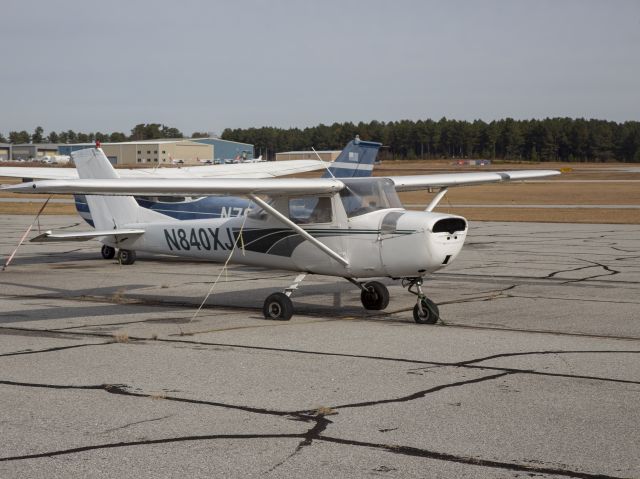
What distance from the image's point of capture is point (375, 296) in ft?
43.2

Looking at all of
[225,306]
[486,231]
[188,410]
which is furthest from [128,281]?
[486,231]

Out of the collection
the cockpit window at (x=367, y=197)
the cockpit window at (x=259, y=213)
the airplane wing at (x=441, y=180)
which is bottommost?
the cockpit window at (x=259, y=213)

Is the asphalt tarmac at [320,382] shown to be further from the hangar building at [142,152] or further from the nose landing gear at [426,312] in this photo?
the hangar building at [142,152]

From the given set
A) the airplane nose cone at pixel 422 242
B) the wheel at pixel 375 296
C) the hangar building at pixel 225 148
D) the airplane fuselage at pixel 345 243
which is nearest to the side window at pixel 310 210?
the airplane fuselage at pixel 345 243

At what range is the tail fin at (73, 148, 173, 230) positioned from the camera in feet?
57.0

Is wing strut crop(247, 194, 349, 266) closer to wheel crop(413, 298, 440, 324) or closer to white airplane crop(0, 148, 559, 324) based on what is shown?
white airplane crop(0, 148, 559, 324)

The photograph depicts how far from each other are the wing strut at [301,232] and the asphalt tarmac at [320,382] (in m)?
0.87

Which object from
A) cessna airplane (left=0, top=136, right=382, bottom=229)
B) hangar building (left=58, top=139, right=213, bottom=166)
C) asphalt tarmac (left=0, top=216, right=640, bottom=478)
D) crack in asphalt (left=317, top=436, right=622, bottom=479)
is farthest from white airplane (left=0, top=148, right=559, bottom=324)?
hangar building (left=58, top=139, right=213, bottom=166)

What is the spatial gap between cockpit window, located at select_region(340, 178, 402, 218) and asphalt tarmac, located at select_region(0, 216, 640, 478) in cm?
153

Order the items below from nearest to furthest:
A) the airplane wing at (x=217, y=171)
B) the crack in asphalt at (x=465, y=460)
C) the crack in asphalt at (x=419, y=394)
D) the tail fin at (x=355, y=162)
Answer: the crack in asphalt at (x=465, y=460) → the crack in asphalt at (x=419, y=394) → the tail fin at (x=355, y=162) → the airplane wing at (x=217, y=171)

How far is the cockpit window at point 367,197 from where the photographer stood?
1241 centimetres

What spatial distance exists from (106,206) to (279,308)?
23.3ft

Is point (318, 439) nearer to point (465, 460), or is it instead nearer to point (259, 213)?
point (465, 460)

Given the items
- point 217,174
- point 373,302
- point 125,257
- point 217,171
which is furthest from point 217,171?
point 373,302
